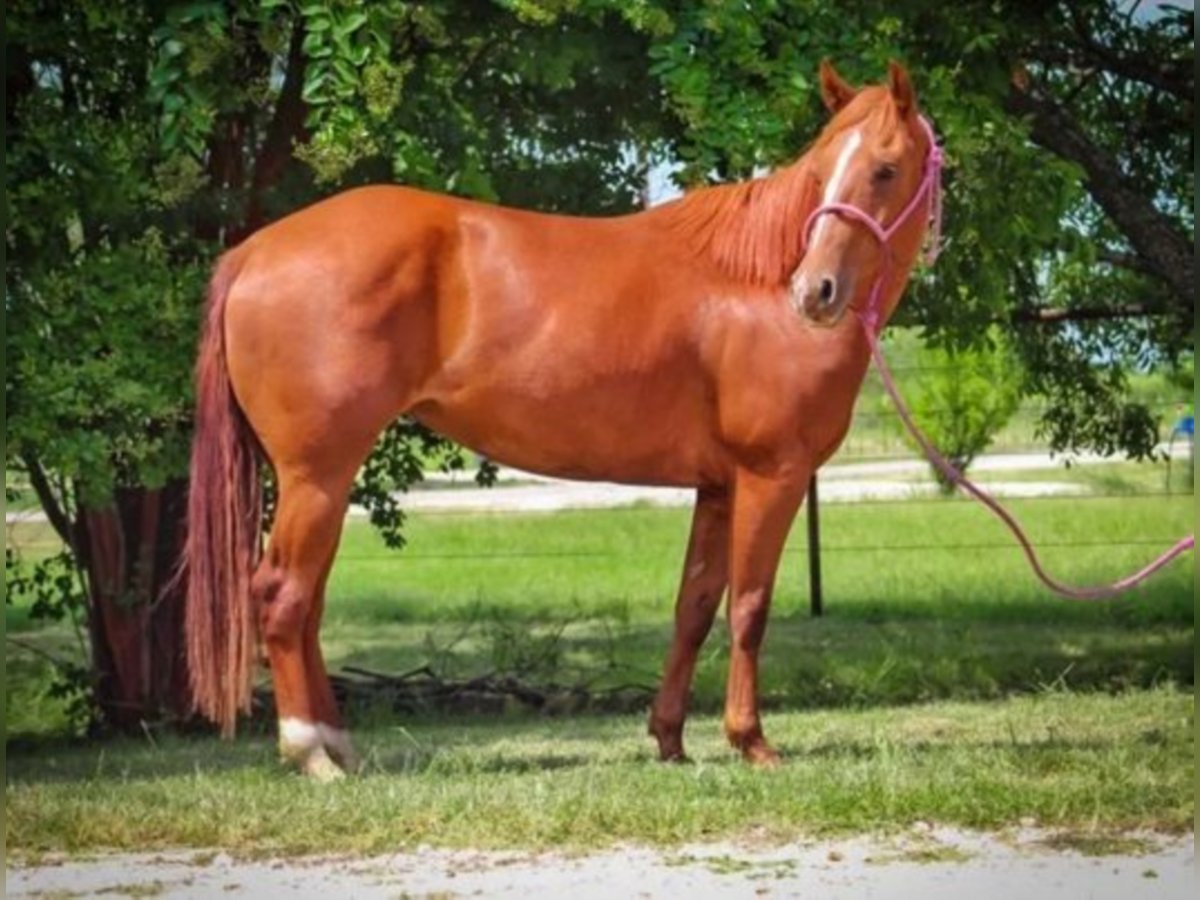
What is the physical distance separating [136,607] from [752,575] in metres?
4.23

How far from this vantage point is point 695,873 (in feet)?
18.6

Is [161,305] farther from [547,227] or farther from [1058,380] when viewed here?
[1058,380]

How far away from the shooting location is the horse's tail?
701 cm

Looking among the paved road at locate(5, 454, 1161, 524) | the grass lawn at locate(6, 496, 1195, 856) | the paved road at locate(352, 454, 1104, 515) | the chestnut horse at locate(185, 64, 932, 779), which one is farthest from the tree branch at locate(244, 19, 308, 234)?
the paved road at locate(352, 454, 1104, 515)

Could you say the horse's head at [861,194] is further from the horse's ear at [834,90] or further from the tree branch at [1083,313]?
the tree branch at [1083,313]

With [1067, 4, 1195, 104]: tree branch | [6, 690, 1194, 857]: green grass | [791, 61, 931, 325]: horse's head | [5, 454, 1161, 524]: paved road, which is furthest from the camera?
[5, 454, 1161, 524]: paved road

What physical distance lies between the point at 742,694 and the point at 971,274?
3433mm

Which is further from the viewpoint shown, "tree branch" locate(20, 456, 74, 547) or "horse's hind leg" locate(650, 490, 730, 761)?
"tree branch" locate(20, 456, 74, 547)

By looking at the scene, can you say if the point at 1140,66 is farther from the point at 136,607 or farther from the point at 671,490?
the point at 671,490

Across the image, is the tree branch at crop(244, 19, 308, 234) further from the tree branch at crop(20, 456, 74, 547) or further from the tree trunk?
the tree branch at crop(20, 456, 74, 547)

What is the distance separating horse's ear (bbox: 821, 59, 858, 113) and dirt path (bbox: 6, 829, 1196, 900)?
2417 mm

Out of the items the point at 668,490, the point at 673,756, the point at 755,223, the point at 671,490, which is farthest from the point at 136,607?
the point at 668,490

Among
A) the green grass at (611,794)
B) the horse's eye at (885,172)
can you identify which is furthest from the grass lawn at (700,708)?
the horse's eye at (885,172)

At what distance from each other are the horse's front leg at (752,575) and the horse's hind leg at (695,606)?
20 cm
